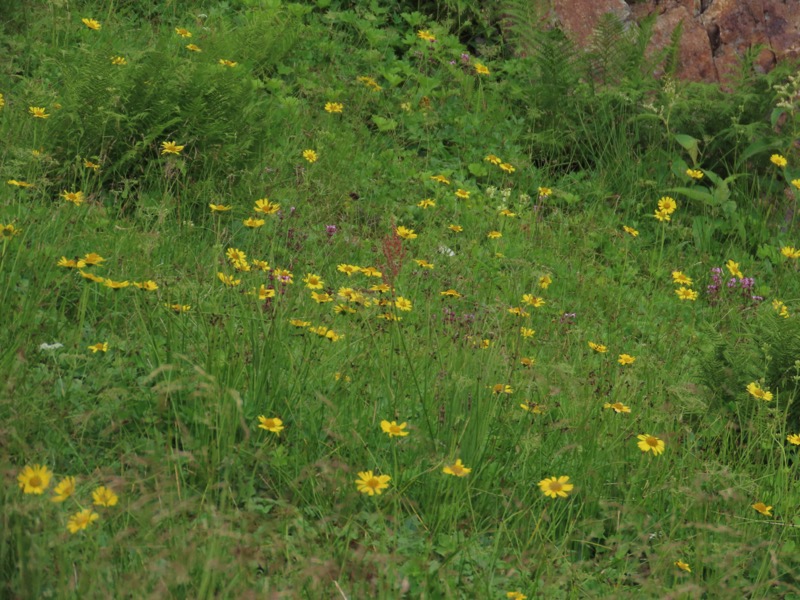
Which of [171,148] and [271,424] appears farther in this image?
[171,148]

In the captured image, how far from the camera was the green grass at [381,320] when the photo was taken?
2.41 meters

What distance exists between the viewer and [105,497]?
2.16m

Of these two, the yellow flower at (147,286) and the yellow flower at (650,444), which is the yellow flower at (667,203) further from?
the yellow flower at (147,286)

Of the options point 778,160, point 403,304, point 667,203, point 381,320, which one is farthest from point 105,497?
point 778,160

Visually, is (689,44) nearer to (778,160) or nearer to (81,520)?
(778,160)

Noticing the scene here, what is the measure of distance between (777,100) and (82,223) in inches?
184

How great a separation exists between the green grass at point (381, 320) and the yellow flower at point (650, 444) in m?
0.14

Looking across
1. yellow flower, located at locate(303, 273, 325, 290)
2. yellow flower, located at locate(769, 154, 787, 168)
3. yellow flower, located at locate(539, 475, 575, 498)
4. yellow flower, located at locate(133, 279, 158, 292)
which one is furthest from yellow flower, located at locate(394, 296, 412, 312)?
yellow flower, located at locate(769, 154, 787, 168)

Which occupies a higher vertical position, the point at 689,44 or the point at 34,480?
the point at 689,44

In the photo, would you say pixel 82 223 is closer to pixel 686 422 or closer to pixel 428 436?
pixel 428 436

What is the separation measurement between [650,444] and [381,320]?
3.70 ft

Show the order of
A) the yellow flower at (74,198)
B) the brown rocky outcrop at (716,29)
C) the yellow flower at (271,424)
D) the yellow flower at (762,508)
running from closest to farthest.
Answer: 1. the yellow flower at (271,424)
2. the yellow flower at (762,508)
3. the yellow flower at (74,198)
4. the brown rocky outcrop at (716,29)

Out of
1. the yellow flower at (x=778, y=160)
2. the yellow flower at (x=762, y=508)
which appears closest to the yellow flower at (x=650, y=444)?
the yellow flower at (x=762, y=508)

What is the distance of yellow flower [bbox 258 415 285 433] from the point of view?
256 cm
